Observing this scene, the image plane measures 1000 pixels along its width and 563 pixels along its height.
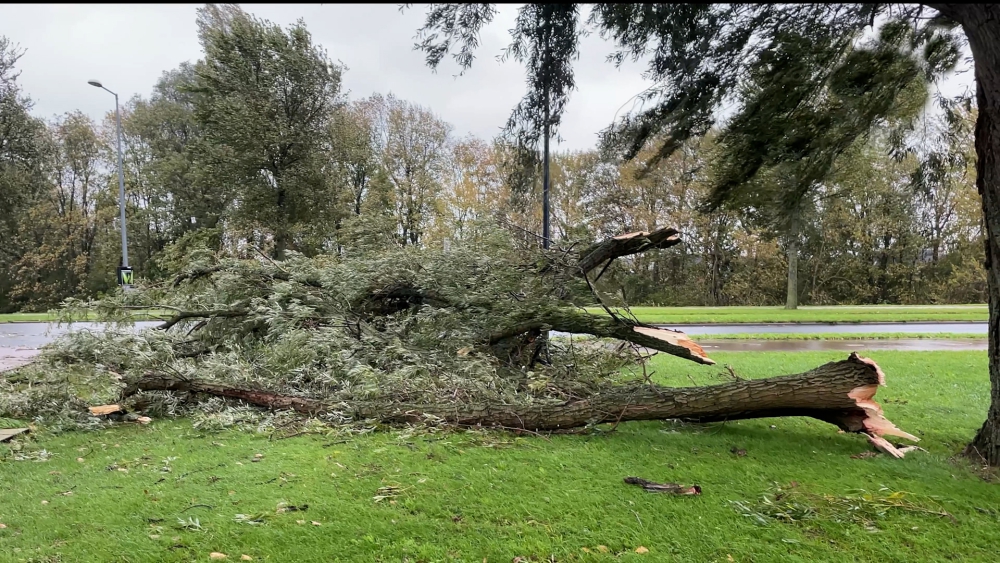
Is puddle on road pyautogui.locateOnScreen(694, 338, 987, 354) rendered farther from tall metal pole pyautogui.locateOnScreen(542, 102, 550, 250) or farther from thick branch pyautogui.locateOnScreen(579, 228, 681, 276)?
tall metal pole pyautogui.locateOnScreen(542, 102, 550, 250)

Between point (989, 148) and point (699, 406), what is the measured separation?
265 cm

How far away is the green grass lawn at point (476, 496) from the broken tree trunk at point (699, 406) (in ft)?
0.68

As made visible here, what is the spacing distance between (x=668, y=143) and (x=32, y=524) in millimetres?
4739

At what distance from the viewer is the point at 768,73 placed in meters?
3.93

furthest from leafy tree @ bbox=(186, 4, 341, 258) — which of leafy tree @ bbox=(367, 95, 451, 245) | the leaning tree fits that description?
the leaning tree

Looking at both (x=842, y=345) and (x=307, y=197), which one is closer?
(x=842, y=345)

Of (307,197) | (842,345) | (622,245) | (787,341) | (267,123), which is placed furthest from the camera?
(307,197)

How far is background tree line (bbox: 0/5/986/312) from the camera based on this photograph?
669 inches

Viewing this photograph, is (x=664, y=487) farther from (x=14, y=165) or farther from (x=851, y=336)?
(x=14, y=165)

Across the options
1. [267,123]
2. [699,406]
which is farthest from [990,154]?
[267,123]

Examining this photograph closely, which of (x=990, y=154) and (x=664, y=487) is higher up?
(x=990, y=154)

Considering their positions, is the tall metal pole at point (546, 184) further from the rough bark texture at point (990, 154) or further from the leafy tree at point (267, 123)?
the leafy tree at point (267, 123)

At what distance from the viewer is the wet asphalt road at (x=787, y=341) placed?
9617mm

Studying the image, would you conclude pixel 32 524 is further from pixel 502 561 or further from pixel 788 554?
pixel 788 554
